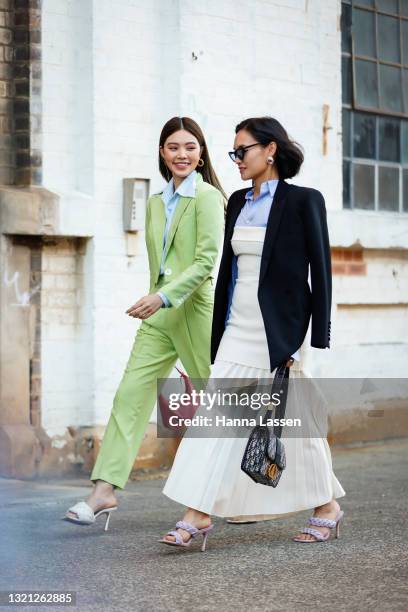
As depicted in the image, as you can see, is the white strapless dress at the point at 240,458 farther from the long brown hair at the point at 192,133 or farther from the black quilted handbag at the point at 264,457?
the long brown hair at the point at 192,133

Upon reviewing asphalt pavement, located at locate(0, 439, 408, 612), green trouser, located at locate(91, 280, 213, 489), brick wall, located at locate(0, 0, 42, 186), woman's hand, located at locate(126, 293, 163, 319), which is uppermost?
brick wall, located at locate(0, 0, 42, 186)

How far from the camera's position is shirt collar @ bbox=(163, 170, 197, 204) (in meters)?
6.43

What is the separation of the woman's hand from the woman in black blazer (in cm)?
26

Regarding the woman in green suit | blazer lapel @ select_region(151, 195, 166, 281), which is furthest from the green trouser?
Result: blazer lapel @ select_region(151, 195, 166, 281)

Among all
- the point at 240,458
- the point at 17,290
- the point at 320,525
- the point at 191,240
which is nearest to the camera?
the point at 240,458

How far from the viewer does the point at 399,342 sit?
1081 centimetres

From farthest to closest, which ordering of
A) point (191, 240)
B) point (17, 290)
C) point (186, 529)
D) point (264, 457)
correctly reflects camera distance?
1. point (17, 290)
2. point (191, 240)
3. point (186, 529)
4. point (264, 457)

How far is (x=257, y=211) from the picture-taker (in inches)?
237

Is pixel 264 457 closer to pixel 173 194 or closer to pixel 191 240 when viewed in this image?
pixel 191 240

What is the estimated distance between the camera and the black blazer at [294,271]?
231 inches

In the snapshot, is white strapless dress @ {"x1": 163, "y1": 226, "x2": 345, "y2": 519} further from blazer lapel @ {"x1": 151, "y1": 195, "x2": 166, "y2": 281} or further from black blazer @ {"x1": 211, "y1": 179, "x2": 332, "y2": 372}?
blazer lapel @ {"x1": 151, "y1": 195, "x2": 166, "y2": 281}

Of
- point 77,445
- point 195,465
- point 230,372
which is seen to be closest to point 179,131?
point 230,372

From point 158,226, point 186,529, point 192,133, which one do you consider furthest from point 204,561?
point 192,133

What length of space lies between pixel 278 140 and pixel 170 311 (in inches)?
39.2
